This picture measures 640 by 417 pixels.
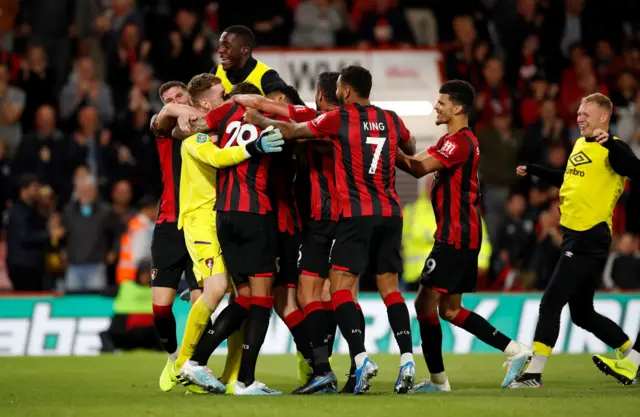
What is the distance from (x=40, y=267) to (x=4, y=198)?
1642 millimetres

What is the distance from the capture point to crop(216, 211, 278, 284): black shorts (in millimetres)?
8875

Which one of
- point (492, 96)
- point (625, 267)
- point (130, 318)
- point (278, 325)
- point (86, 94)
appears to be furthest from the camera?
point (492, 96)

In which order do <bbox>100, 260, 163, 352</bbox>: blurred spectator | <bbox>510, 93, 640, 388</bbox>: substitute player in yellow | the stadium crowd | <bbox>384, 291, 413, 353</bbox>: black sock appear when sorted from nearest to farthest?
<bbox>384, 291, 413, 353</bbox>: black sock < <bbox>510, 93, 640, 388</bbox>: substitute player in yellow < <bbox>100, 260, 163, 352</bbox>: blurred spectator < the stadium crowd

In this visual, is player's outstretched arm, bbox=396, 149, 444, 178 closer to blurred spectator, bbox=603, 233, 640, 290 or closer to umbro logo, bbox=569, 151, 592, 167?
umbro logo, bbox=569, 151, 592, 167

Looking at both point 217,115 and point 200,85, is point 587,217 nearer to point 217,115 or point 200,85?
point 217,115

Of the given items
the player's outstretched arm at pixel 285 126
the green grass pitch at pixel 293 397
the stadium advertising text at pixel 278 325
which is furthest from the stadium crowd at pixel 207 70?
the player's outstretched arm at pixel 285 126

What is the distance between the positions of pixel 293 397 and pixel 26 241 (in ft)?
27.0

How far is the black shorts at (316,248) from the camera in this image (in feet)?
30.6

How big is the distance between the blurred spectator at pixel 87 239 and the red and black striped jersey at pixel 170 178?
6216 mm

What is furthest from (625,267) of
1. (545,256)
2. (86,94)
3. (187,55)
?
(86,94)

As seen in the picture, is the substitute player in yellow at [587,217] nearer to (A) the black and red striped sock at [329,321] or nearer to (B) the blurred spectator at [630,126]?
(A) the black and red striped sock at [329,321]

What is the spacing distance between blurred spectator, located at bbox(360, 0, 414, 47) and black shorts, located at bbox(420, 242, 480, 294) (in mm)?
9897

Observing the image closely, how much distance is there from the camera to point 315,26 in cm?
1919

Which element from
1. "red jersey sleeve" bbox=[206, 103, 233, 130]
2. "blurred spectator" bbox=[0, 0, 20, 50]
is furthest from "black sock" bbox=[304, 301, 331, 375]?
"blurred spectator" bbox=[0, 0, 20, 50]
